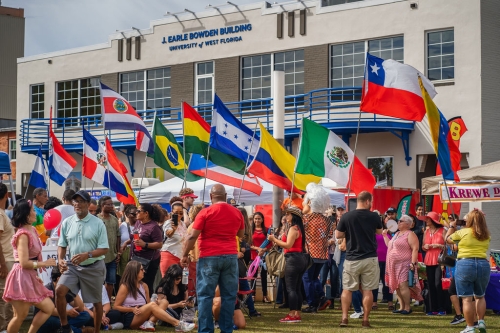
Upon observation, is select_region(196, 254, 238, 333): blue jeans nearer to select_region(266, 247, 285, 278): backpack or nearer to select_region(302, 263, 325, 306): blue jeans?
select_region(266, 247, 285, 278): backpack

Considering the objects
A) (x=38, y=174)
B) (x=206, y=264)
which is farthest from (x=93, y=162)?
(x=206, y=264)

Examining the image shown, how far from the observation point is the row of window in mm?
24547

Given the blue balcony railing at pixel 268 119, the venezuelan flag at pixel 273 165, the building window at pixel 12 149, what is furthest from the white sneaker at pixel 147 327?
the building window at pixel 12 149

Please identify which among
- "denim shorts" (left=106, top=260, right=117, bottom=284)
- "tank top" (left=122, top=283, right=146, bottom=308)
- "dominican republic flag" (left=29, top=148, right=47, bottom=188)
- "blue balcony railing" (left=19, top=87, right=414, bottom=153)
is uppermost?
"blue balcony railing" (left=19, top=87, right=414, bottom=153)

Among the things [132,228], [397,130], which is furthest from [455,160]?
[397,130]

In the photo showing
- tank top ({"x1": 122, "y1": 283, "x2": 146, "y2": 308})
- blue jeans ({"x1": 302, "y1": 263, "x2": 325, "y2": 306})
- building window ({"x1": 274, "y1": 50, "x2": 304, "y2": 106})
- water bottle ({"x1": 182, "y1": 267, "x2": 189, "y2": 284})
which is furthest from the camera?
building window ({"x1": 274, "y1": 50, "x2": 304, "y2": 106})

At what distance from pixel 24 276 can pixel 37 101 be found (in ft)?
87.7

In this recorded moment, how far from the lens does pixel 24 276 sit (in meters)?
9.34

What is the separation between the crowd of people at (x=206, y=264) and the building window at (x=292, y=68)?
36.0 feet

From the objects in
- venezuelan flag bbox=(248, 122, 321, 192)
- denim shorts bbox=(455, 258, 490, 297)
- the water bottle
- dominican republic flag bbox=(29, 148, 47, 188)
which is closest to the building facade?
venezuelan flag bbox=(248, 122, 321, 192)

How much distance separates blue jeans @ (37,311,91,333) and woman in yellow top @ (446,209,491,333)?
5248 mm

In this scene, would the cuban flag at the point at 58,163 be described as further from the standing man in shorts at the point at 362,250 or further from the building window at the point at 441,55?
the building window at the point at 441,55

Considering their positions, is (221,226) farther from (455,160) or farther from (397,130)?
(397,130)

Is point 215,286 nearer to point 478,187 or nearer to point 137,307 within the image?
point 137,307
